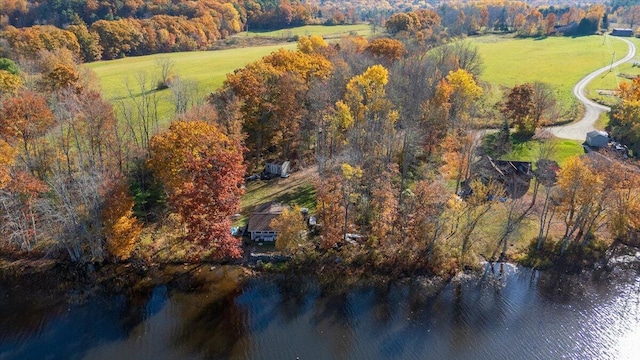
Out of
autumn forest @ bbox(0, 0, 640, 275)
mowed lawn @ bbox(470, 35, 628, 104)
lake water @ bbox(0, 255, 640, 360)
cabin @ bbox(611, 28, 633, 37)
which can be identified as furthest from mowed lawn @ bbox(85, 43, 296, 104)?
cabin @ bbox(611, 28, 633, 37)

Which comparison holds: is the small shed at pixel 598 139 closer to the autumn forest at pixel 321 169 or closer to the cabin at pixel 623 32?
the autumn forest at pixel 321 169

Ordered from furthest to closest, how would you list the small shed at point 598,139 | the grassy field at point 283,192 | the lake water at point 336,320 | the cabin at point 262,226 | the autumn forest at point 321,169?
the small shed at point 598,139, the grassy field at point 283,192, the cabin at point 262,226, the autumn forest at point 321,169, the lake water at point 336,320

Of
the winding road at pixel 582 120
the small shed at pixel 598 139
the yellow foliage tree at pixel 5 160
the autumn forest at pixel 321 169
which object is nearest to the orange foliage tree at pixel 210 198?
the autumn forest at pixel 321 169

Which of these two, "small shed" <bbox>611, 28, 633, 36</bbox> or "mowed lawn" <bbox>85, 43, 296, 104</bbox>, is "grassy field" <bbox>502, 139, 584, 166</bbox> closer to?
"mowed lawn" <bbox>85, 43, 296, 104</bbox>

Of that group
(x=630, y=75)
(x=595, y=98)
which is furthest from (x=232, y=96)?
(x=630, y=75)

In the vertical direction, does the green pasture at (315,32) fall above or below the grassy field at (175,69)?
above

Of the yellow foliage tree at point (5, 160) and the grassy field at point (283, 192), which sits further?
the grassy field at point (283, 192)

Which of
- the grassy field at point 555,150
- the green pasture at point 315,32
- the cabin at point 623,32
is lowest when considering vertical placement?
the grassy field at point 555,150

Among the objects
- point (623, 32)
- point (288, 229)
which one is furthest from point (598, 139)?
point (623, 32)

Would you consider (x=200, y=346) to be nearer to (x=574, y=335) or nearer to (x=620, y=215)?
(x=574, y=335)
